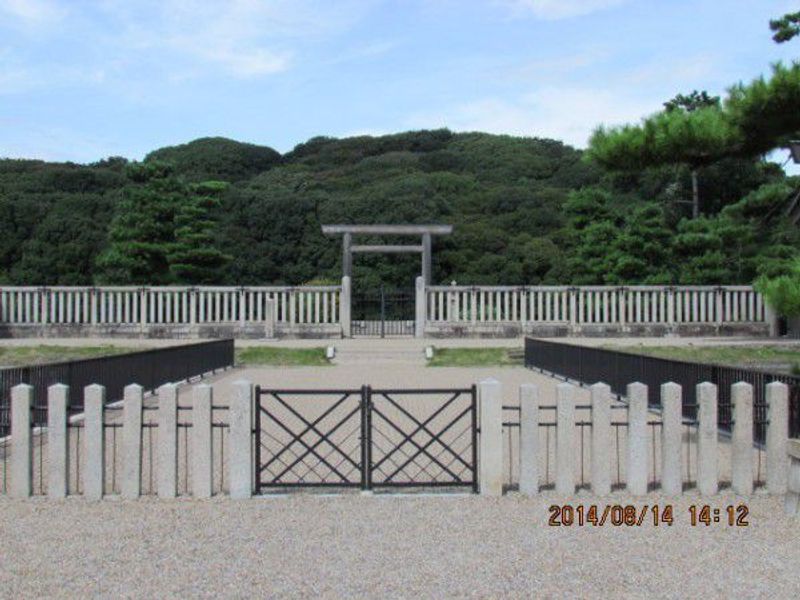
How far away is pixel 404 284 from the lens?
38125mm

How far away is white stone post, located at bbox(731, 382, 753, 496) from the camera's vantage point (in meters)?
6.38

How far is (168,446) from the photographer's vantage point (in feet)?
20.6

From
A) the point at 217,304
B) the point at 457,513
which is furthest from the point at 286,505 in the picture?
the point at 217,304

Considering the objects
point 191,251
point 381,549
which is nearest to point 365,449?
point 381,549

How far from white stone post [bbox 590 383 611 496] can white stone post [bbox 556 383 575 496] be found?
0.16 m

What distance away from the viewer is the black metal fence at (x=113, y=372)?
8.55 m

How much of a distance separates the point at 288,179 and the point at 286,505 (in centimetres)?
5020

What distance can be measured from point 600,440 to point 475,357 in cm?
1332

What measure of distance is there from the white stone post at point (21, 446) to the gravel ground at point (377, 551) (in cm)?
24

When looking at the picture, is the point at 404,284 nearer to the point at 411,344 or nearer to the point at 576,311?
the point at 576,311

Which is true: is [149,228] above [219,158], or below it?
below

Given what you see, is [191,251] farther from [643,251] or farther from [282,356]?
[643,251]

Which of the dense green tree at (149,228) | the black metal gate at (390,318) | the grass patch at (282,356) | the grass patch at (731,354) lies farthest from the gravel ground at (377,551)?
the dense green tree at (149,228)
